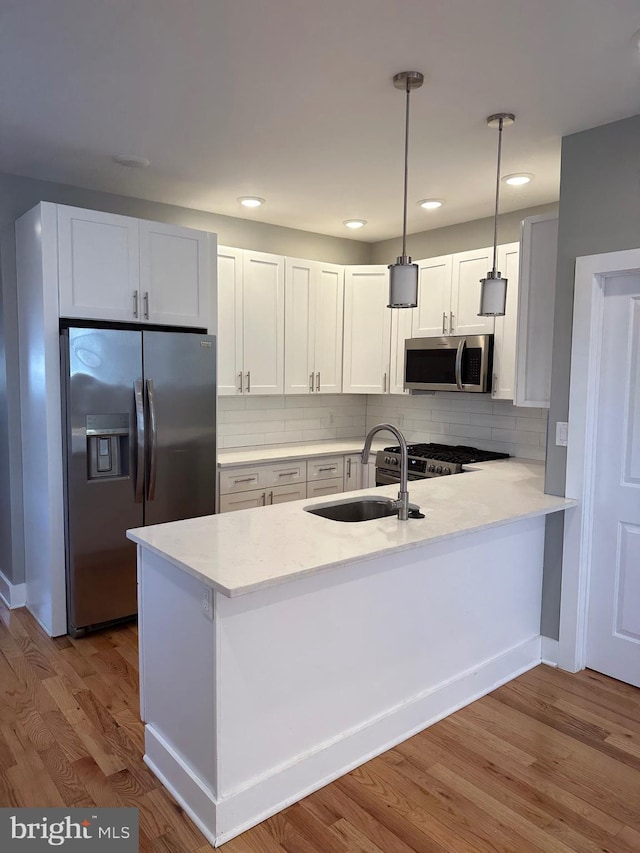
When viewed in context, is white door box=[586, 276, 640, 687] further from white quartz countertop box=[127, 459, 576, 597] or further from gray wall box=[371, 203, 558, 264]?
gray wall box=[371, 203, 558, 264]

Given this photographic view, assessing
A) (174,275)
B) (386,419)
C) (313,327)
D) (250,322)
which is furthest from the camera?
(386,419)

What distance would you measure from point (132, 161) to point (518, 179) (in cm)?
216

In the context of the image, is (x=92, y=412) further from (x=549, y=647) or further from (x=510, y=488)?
(x=549, y=647)

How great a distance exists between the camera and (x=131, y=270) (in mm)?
3436

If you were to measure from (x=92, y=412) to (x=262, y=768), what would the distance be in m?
2.05

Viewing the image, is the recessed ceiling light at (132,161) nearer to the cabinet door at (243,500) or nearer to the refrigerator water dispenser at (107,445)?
the refrigerator water dispenser at (107,445)

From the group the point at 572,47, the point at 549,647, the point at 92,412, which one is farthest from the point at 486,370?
the point at 92,412

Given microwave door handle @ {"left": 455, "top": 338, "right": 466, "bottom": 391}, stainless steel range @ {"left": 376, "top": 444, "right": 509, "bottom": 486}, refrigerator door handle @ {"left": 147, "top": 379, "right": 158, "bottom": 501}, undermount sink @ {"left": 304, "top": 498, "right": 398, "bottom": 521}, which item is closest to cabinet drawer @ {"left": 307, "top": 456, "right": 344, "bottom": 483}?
stainless steel range @ {"left": 376, "top": 444, "right": 509, "bottom": 486}

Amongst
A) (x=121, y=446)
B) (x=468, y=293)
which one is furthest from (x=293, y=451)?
(x=468, y=293)

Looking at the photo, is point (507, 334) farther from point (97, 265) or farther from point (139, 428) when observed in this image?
point (97, 265)

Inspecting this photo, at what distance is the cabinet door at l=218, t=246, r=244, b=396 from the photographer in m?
4.09

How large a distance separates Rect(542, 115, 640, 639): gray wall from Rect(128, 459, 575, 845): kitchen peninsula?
0.42 meters

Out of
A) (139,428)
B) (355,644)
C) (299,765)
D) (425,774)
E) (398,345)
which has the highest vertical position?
(398,345)

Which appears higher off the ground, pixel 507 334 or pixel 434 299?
pixel 434 299
